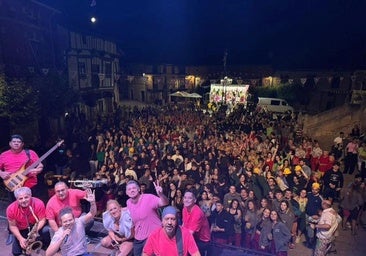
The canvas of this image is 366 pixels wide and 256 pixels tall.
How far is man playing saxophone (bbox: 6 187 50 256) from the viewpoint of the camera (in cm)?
342

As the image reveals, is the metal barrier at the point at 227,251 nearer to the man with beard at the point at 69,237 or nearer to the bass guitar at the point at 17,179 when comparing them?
the man with beard at the point at 69,237

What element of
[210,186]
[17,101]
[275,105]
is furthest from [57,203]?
[275,105]

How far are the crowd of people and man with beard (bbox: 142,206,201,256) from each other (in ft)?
0.04

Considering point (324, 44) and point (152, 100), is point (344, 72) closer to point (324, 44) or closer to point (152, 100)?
point (324, 44)

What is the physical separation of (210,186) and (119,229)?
3.14m

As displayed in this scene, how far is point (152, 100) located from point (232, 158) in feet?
21.5

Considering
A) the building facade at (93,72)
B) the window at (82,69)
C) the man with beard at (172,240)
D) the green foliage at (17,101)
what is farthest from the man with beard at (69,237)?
the window at (82,69)

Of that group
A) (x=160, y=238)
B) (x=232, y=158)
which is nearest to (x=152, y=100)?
(x=232, y=158)

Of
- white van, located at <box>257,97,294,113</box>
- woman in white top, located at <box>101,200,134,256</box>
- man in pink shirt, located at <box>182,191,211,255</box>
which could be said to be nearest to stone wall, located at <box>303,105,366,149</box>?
white van, located at <box>257,97,294,113</box>

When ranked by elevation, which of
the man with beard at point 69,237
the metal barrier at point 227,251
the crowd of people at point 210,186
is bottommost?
the metal barrier at point 227,251

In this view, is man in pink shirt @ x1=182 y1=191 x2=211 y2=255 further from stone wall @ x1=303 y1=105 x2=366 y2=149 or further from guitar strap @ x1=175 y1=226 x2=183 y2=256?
stone wall @ x1=303 y1=105 x2=366 y2=149

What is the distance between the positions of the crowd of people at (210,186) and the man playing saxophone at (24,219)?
0.06 meters

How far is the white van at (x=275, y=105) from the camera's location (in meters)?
11.2

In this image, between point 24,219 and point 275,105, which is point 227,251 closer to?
point 24,219
